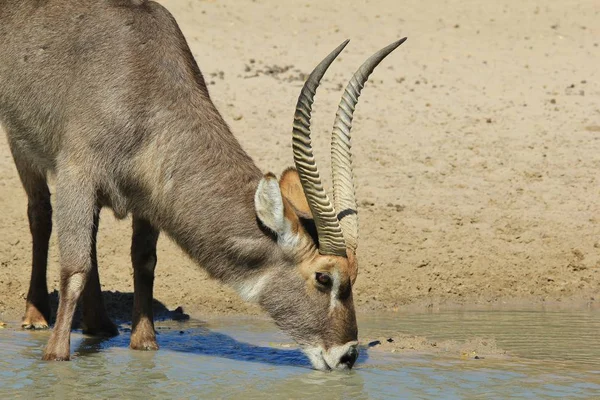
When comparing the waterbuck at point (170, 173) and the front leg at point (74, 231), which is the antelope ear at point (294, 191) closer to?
the waterbuck at point (170, 173)

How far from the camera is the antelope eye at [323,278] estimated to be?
7.96m

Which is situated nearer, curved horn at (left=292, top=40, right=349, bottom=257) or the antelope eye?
curved horn at (left=292, top=40, right=349, bottom=257)

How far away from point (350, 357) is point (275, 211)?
1.11 metres

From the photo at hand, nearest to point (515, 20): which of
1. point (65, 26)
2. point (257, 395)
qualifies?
point (65, 26)

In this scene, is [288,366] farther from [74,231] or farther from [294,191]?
[74,231]

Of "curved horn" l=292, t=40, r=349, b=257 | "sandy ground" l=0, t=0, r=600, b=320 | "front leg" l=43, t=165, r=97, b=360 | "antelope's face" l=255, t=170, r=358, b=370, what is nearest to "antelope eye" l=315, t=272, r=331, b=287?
"antelope's face" l=255, t=170, r=358, b=370

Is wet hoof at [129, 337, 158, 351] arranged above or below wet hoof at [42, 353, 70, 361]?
above

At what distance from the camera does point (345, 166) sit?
8.24 meters

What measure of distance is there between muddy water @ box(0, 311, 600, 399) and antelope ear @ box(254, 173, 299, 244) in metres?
0.97

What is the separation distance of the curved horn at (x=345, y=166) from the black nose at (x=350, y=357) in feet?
2.22

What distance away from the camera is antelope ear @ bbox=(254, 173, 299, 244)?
306 inches

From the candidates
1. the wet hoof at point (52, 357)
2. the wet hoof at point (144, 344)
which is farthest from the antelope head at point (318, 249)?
the wet hoof at point (52, 357)

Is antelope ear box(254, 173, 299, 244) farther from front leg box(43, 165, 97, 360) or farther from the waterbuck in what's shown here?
front leg box(43, 165, 97, 360)

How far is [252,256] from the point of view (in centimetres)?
818
